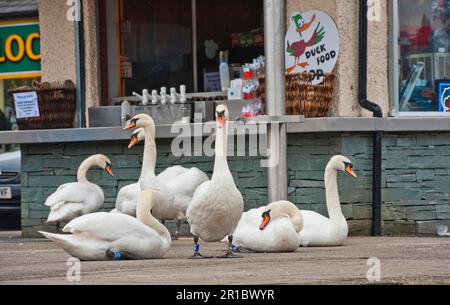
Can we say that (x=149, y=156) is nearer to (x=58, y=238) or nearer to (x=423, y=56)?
(x=58, y=238)

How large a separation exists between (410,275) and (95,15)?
815 centimetres

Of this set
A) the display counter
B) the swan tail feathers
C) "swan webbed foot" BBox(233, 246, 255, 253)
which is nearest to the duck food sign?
the display counter

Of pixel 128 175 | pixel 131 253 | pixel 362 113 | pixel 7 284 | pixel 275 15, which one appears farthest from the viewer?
pixel 128 175

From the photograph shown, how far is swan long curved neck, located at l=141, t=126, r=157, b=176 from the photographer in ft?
42.0

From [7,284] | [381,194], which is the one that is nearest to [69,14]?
[381,194]

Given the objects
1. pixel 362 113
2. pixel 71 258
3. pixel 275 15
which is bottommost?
pixel 71 258

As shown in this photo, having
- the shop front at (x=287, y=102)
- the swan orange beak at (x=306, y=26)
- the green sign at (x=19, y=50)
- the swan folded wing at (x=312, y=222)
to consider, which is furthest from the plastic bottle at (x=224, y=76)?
the green sign at (x=19, y=50)

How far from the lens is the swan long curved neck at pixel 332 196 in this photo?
12158 mm

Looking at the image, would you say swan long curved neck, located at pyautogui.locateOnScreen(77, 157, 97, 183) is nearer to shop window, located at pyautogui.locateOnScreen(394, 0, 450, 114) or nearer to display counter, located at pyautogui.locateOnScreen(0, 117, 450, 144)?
display counter, located at pyautogui.locateOnScreen(0, 117, 450, 144)

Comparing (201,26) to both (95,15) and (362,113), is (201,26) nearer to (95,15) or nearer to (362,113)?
(95,15)

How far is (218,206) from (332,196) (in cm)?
232

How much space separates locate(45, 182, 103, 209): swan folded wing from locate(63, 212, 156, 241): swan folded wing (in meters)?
3.88

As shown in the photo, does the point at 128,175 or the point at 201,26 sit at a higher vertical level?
the point at 201,26

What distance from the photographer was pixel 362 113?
13820 mm
